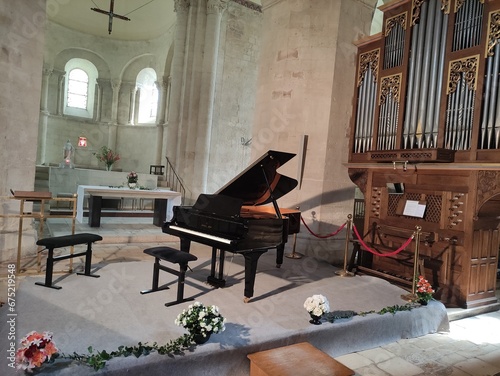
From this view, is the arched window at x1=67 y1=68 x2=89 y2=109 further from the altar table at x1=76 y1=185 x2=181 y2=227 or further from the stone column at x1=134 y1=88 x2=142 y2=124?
the altar table at x1=76 y1=185 x2=181 y2=227

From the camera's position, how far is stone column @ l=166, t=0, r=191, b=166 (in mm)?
11414

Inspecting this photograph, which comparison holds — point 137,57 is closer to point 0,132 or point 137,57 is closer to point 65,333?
point 0,132

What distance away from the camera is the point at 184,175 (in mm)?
11391

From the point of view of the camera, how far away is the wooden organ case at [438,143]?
467 cm

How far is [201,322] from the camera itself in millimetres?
3012

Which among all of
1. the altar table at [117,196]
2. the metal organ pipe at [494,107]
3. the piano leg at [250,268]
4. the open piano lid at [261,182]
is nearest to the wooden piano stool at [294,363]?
the piano leg at [250,268]

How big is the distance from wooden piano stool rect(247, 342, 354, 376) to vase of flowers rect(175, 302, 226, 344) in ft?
1.27

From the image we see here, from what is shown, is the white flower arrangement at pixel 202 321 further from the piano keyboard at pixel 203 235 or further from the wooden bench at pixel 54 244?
the wooden bench at pixel 54 244

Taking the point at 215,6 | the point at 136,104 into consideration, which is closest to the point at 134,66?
the point at 136,104

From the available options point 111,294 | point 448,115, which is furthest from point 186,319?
point 448,115

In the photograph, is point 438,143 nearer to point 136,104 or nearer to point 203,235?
point 203,235

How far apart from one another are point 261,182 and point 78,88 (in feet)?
49.3

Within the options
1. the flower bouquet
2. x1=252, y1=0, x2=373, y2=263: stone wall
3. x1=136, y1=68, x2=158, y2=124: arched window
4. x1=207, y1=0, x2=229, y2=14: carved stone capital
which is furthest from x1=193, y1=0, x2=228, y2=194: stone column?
the flower bouquet

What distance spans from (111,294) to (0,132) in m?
3.22
